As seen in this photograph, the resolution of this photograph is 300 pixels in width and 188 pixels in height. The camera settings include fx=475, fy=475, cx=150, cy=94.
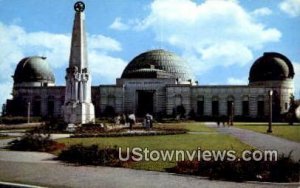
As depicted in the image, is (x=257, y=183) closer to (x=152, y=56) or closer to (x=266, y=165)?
(x=266, y=165)

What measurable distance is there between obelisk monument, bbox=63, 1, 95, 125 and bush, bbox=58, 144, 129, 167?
53.6 ft

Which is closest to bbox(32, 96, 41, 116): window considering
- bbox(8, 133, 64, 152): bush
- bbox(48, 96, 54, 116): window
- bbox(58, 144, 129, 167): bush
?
bbox(48, 96, 54, 116): window

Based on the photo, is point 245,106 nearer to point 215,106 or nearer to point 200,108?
point 215,106

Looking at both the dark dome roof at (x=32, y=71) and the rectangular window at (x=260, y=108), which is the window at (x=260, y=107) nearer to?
the rectangular window at (x=260, y=108)

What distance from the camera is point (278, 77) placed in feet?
222

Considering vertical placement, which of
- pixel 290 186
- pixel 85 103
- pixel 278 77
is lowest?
pixel 290 186

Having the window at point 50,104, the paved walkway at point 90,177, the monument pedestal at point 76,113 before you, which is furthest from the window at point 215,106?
the paved walkway at point 90,177

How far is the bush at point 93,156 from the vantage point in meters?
12.4

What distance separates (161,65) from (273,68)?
55.4ft

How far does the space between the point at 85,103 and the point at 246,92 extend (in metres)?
40.0

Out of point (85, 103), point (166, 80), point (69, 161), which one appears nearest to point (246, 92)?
point (166, 80)

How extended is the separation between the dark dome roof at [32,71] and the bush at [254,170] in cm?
6641

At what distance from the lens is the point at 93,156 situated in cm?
1258

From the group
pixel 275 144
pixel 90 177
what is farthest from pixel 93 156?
pixel 275 144
